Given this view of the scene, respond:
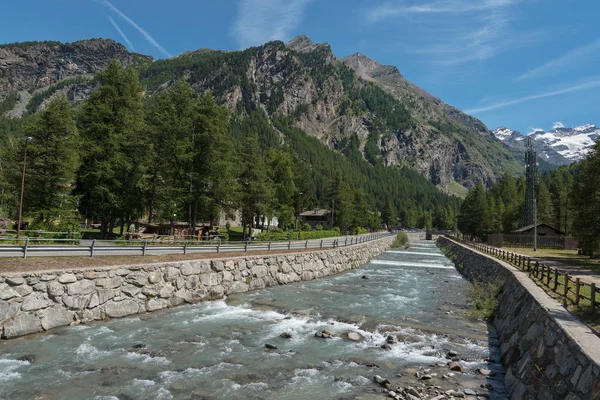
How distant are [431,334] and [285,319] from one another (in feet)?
21.6

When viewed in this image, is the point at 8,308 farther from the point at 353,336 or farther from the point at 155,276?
the point at 353,336

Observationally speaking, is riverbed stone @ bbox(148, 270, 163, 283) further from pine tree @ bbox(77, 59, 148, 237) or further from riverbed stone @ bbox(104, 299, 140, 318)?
pine tree @ bbox(77, 59, 148, 237)

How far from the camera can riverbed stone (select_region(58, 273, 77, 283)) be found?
1492 cm

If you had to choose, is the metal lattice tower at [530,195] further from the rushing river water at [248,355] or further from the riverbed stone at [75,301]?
the riverbed stone at [75,301]

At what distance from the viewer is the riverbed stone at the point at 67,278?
14923 millimetres

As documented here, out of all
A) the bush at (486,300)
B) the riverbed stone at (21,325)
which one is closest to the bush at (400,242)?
the bush at (486,300)

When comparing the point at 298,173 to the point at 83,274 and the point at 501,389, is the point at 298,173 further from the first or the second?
the point at 501,389

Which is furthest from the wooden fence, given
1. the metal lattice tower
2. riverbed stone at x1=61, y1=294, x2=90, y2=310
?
riverbed stone at x1=61, y1=294, x2=90, y2=310

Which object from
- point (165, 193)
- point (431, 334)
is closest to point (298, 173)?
point (165, 193)

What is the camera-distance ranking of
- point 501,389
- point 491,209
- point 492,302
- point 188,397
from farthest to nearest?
point 491,209
point 492,302
point 501,389
point 188,397

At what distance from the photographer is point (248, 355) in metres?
12.5

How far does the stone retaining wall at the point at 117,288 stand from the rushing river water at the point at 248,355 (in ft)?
2.48

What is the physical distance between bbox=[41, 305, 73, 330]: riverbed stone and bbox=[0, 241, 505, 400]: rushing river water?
1.60 ft

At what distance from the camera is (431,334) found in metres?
15.3
